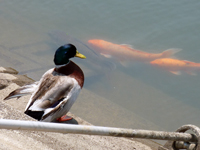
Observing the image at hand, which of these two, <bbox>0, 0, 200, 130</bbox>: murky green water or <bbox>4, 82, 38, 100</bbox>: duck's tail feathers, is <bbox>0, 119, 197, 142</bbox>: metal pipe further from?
<bbox>0, 0, 200, 130</bbox>: murky green water

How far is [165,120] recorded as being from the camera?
5.51 meters

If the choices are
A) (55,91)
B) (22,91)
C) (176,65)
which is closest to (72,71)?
(55,91)

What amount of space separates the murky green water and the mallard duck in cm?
152

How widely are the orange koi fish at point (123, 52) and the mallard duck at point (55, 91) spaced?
3807mm

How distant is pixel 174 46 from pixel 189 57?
51cm

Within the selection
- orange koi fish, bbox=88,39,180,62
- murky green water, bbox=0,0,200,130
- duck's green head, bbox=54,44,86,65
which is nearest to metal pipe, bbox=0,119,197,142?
duck's green head, bbox=54,44,86,65

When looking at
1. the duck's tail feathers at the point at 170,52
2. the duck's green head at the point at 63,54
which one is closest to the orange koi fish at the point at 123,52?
the duck's tail feathers at the point at 170,52

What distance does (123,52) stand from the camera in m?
7.85

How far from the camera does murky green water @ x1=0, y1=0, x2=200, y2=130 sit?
5723 mm

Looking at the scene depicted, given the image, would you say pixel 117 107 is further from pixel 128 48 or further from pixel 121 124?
pixel 128 48

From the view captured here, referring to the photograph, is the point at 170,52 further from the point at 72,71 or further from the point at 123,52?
the point at 72,71

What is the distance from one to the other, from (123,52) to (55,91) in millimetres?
4370

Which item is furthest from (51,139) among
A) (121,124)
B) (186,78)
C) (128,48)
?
(128,48)

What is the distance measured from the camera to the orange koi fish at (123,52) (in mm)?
7555
